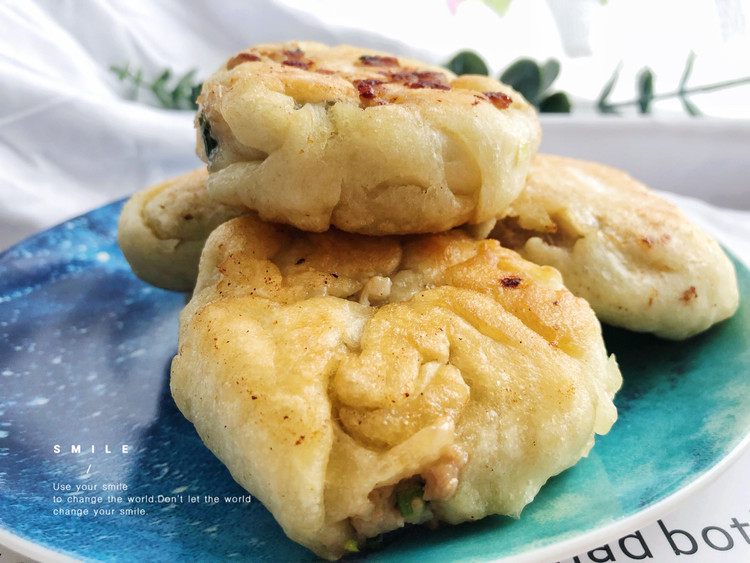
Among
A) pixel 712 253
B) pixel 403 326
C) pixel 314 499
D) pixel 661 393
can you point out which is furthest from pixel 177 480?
pixel 712 253

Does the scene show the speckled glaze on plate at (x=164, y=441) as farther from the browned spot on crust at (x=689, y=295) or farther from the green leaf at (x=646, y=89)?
the green leaf at (x=646, y=89)

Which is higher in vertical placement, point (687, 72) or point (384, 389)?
point (384, 389)

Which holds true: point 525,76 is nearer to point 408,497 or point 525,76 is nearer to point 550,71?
point 550,71

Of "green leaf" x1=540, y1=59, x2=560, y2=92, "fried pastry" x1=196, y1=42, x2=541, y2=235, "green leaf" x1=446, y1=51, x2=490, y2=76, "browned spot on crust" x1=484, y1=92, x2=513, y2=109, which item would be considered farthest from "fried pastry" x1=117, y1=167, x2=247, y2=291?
"green leaf" x1=540, y1=59, x2=560, y2=92

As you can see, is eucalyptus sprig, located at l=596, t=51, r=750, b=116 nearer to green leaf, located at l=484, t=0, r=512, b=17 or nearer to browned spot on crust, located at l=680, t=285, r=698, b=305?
green leaf, located at l=484, t=0, r=512, b=17

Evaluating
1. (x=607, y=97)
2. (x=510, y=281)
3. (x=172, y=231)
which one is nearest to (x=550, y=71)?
(x=607, y=97)

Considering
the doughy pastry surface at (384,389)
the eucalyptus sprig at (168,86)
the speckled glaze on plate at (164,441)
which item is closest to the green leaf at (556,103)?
the eucalyptus sprig at (168,86)

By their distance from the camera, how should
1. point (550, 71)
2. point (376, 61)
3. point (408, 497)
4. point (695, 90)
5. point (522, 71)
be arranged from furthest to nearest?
point (695, 90) < point (550, 71) < point (522, 71) < point (376, 61) < point (408, 497)
